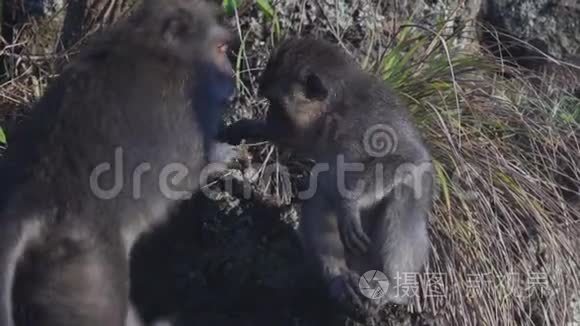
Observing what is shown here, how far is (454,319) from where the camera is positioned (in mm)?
4461

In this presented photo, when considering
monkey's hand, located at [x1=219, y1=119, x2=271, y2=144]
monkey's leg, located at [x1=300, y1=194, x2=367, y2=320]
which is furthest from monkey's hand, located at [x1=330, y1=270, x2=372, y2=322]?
monkey's hand, located at [x1=219, y1=119, x2=271, y2=144]

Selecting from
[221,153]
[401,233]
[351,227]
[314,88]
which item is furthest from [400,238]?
[221,153]

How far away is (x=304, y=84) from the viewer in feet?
13.8

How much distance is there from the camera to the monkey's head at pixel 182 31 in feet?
13.6

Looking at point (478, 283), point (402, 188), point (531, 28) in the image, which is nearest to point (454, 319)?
point (478, 283)

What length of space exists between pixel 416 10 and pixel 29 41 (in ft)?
5.87

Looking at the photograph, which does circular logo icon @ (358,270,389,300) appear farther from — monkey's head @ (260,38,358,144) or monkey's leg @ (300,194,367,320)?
monkey's head @ (260,38,358,144)

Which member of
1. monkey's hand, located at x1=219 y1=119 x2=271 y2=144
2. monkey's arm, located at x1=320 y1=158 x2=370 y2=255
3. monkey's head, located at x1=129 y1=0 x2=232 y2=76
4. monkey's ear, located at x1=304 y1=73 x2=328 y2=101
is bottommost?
monkey's arm, located at x1=320 y1=158 x2=370 y2=255

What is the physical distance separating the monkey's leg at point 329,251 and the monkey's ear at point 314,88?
1.19 ft

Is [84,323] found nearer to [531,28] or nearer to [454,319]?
[454,319]

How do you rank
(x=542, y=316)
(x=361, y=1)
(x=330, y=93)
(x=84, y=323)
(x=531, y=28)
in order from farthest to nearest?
A: (x=531, y=28), (x=361, y=1), (x=542, y=316), (x=330, y=93), (x=84, y=323)

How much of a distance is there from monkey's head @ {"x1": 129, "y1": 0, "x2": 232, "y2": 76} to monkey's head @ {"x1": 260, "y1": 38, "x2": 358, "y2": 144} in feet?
0.65

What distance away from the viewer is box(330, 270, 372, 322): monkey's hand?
13.9 ft

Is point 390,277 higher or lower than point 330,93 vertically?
lower
